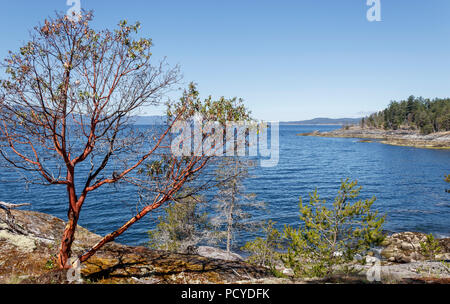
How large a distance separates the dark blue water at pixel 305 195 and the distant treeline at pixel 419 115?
7257 centimetres

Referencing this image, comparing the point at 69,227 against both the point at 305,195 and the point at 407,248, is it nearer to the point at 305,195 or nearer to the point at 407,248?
the point at 407,248

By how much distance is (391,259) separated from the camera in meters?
25.0

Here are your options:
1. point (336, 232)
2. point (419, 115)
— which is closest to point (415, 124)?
point (419, 115)

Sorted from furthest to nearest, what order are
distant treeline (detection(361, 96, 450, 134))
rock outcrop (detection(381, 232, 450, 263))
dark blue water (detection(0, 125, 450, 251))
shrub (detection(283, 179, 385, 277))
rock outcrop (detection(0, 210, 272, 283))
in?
distant treeline (detection(361, 96, 450, 134))
dark blue water (detection(0, 125, 450, 251))
rock outcrop (detection(381, 232, 450, 263))
shrub (detection(283, 179, 385, 277))
rock outcrop (detection(0, 210, 272, 283))

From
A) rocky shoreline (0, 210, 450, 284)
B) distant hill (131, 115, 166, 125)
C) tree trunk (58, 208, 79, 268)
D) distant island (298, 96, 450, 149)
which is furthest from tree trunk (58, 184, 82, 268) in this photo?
distant island (298, 96, 450, 149)

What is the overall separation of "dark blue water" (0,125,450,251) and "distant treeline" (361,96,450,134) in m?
72.6

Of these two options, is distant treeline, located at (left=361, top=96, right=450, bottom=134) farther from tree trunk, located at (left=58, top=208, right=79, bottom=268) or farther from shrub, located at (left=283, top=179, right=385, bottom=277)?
tree trunk, located at (left=58, top=208, right=79, bottom=268)

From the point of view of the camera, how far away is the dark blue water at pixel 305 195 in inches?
1249

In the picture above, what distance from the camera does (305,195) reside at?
42906 mm

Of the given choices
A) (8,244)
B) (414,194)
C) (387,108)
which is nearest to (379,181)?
(414,194)

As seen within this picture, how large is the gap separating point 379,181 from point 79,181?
56130 mm

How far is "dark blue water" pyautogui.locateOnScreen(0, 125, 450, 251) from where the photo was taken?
31734mm
